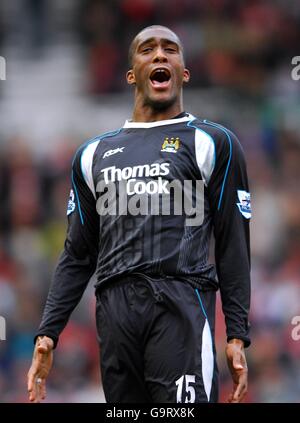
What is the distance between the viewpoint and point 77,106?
46.8 ft

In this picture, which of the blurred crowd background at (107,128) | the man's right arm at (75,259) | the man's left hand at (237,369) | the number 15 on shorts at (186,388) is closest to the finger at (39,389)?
the man's right arm at (75,259)

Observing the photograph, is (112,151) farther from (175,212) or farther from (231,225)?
(231,225)

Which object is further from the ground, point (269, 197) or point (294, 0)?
point (294, 0)

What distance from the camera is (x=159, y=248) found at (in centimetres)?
535

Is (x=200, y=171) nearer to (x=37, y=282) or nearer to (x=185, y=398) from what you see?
(x=185, y=398)

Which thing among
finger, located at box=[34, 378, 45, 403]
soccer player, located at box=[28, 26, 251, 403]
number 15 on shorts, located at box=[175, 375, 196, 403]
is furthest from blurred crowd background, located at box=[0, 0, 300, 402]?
number 15 on shorts, located at box=[175, 375, 196, 403]

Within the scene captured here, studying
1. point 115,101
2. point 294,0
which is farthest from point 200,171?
point 294,0

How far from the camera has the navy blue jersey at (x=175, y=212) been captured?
17.6ft

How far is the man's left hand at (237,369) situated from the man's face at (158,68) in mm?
1254

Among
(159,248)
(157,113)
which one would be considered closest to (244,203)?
(159,248)

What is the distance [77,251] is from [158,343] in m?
0.78

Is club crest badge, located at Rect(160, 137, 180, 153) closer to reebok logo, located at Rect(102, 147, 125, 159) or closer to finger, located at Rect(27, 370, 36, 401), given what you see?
reebok logo, located at Rect(102, 147, 125, 159)

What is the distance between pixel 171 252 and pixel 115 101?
8589mm

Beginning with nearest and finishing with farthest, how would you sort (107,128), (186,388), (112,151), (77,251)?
(186,388) < (112,151) < (77,251) < (107,128)
